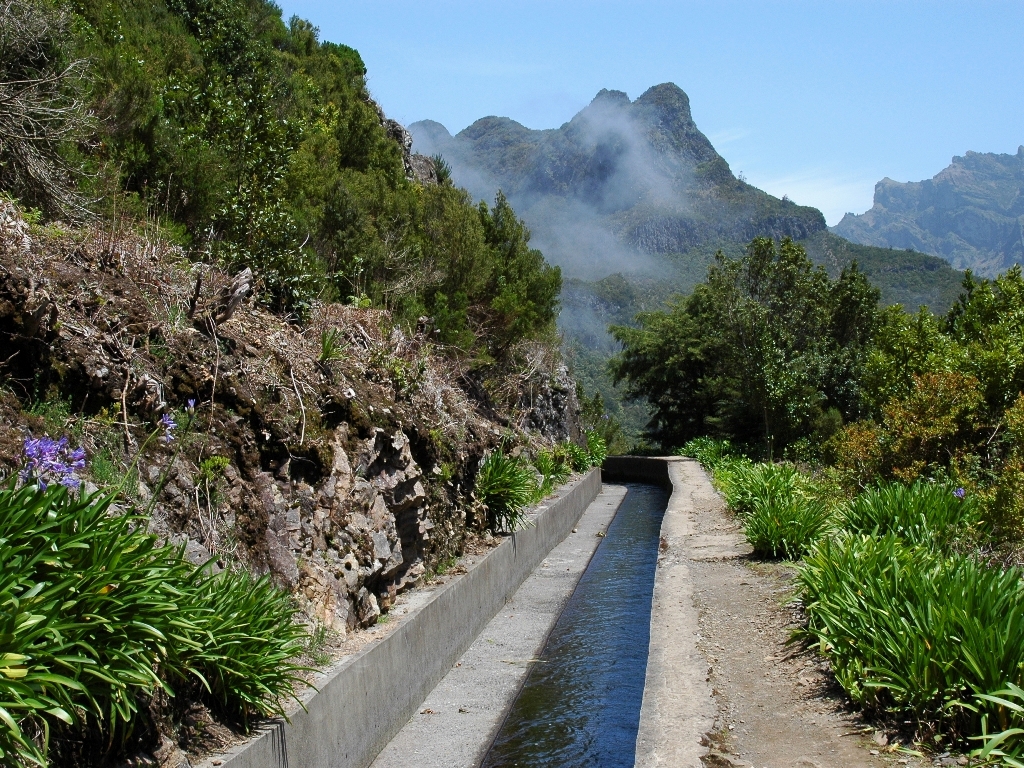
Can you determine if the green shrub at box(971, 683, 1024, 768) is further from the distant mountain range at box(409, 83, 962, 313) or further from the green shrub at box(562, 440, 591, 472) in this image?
the distant mountain range at box(409, 83, 962, 313)

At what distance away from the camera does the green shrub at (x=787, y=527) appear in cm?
1112

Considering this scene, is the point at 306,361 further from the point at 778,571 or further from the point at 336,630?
the point at 778,571

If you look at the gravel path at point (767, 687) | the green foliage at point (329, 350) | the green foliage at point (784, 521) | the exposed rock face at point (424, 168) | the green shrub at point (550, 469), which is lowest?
the green shrub at point (550, 469)

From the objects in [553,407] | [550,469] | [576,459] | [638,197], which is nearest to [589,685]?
[550,469]

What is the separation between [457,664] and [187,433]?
4331mm

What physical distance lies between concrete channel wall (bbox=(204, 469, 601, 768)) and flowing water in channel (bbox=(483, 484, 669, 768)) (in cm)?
86

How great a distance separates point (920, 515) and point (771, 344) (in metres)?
22.2

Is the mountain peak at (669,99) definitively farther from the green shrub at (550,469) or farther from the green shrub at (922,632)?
the green shrub at (922,632)

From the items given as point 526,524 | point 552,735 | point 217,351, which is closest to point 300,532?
point 217,351

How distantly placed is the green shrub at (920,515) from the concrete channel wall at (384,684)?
165 inches

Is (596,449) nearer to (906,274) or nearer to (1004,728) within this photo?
(1004,728)

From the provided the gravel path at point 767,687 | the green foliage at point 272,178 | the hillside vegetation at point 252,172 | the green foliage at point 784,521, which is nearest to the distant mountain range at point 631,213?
the green foliage at point 272,178

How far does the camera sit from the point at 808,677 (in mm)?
6535

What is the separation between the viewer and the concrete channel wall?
5199mm
